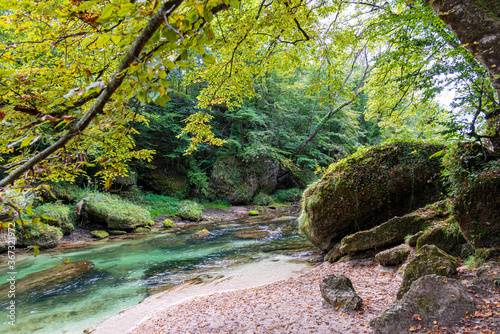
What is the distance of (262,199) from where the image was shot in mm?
20766

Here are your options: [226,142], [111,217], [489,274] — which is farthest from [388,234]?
Result: [111,217]

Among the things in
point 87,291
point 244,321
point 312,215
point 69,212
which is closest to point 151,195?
point 69,212

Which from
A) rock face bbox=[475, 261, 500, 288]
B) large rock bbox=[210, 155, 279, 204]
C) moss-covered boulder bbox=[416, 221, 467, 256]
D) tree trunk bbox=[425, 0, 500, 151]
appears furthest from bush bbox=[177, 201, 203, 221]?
tree trunk bbox=[425, 0, 500, 151]

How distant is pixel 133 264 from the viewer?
7590mm

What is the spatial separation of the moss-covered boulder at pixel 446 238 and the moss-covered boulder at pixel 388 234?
28.5 inches

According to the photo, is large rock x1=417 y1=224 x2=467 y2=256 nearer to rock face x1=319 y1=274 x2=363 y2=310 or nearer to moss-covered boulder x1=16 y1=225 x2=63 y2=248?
rock face x1=319 y1=274 x2=363 y2=310

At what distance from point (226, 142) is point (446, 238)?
4741 mm

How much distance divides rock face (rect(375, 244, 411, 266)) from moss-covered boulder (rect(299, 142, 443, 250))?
1652 millimetres

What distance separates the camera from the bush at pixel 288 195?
71.1ft

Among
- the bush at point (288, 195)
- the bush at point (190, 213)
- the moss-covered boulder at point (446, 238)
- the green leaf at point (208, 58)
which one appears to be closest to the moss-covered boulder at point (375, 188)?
the moss-covered boulder at point (446, 238)

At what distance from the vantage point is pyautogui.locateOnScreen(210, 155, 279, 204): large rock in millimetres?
20969

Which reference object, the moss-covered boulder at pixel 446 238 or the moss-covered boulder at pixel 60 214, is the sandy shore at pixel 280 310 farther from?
the moss-covered boulder at pixel 60 214

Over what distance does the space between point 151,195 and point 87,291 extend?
13522 millimetres

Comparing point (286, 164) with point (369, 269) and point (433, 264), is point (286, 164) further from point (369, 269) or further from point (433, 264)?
point (433, 264)
